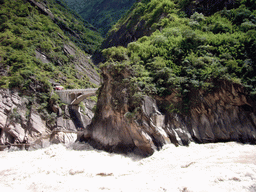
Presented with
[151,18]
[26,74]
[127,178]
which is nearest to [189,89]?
[127,178]

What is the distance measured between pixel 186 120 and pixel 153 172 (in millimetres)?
6567

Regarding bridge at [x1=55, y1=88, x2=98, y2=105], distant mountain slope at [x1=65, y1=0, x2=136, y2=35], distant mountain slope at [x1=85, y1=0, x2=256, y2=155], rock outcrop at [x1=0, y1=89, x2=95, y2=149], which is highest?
distant mountain slope at [x1=65, y1=0, x2=136, y2=35]

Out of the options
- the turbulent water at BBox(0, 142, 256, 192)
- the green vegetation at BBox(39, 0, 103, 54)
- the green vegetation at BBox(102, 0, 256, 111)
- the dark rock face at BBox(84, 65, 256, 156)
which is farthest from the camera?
the green vegetation at BBox(39, 0, 103, 54)

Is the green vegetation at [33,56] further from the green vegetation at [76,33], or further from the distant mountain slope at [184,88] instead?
the distant mountain slope at [184,88]

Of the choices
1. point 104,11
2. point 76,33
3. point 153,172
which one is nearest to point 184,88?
point 153,172

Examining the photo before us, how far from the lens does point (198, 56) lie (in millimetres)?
20406

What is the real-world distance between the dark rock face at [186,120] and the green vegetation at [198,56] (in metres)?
0.96

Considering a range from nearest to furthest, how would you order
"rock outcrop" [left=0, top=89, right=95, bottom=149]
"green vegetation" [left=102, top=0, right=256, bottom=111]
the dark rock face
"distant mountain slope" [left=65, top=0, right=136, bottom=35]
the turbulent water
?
the turbulent water
the dark rock face
"green vegetation" [left=102, top=0, right=256, bottom=111]
"rock outcrop" [left=0, top=89, right=95, bottom=149]
"distant mountain slope" [left=65, top=0, right=136, bottom=35]

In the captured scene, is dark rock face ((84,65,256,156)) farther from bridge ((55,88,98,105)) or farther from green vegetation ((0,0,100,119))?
green vegetation ((0,0,100,119))

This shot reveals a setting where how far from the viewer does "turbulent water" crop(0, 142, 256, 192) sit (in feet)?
34.5

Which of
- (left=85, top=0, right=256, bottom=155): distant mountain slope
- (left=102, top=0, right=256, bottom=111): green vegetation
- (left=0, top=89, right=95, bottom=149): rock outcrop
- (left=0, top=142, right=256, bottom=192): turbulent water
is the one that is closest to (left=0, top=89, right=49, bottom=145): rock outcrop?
(left=0, top=89, right=95, bottom=149): rock outcrop

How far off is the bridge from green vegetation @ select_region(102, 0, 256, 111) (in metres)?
20.3

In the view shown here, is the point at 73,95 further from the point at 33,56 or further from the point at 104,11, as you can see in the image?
the point at 104,11

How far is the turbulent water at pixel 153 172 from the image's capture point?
34.5 feet
